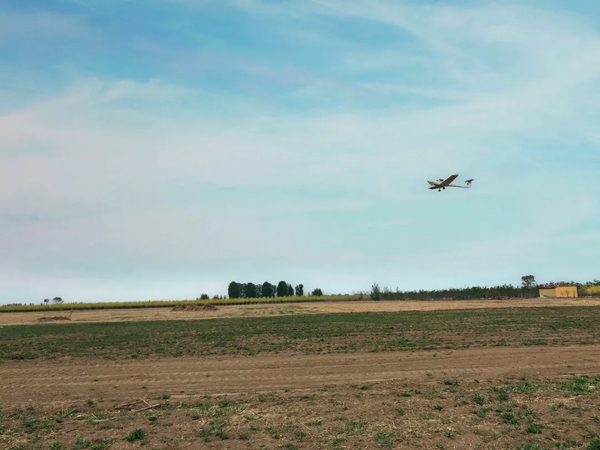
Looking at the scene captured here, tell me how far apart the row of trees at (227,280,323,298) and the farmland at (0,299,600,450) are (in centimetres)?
16701

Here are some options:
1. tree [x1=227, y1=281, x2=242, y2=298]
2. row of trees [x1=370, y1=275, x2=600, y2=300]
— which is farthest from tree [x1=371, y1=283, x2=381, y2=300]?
tree [x1=227, y1=281, x2=242, y2=298]

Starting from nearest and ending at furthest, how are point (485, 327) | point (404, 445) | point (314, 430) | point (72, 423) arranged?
point (404, 445) < point (314, 430) < point (72, 423) < point (485, 327)

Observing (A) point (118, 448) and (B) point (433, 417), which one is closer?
(A) point (118, 448)

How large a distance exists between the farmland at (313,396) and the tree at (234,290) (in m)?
170

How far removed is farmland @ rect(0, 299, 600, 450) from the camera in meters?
10.5

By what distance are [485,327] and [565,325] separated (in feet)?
16.7

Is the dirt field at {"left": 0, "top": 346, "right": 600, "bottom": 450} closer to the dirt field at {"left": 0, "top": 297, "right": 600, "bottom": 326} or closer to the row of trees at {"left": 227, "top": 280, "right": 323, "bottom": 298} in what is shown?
the dirt field at {"left": 0, "top": 297, "right": 600, "bottom": 326}

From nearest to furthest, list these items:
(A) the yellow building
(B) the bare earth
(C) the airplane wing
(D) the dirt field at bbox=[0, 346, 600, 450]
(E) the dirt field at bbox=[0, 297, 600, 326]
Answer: (D) the dirt field at bbox=[0, 346, 600, 450] < (B) the bare earth < (C) the airplane wing < (E) the dirt field at bbox=[0, 297, 600, 326] < (A) the yellow building

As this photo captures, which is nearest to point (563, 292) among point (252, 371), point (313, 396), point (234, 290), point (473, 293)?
point (473, 293)

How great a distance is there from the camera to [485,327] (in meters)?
32.9

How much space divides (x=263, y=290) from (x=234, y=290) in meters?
10.8

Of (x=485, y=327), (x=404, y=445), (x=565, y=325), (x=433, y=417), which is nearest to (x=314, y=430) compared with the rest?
(x=404, y=445)

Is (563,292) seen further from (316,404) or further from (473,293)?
(316,404)

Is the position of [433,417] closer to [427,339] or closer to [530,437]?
[530,437]
